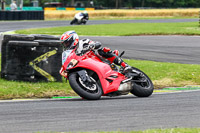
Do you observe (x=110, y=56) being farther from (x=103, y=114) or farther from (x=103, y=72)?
(x=103, y=114)

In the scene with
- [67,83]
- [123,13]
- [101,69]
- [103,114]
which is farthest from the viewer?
[123,13]

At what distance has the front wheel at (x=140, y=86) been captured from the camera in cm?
836

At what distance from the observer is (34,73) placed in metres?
9.58

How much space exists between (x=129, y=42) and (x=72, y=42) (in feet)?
43.8

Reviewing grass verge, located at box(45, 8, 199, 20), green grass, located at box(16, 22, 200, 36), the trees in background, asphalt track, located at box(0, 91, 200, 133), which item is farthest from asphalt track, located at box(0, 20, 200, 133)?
the trees in background

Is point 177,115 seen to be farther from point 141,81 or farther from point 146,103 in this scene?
point 141,81

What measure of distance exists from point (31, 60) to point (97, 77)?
2060 millimetres

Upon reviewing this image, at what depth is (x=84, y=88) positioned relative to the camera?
777cm

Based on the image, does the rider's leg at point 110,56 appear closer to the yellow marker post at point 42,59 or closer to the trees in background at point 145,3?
the yellow marker post at point 42,59

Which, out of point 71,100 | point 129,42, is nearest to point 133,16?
point 129,42

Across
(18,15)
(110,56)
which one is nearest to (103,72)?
(110,56)

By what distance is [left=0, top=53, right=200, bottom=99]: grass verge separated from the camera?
345 inches

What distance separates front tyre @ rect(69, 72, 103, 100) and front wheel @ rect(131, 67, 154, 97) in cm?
81

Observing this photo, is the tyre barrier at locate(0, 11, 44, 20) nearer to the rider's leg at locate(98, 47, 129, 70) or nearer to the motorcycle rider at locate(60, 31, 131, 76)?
the motorcycle rider at locate(60, 31, 131, 76)
